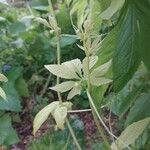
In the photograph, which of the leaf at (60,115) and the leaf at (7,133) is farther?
the leaf at (7,133)

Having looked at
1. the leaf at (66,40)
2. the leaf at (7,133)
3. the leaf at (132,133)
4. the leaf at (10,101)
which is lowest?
the leaf at (7,133)

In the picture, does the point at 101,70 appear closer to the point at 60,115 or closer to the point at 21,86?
the point at 60,115

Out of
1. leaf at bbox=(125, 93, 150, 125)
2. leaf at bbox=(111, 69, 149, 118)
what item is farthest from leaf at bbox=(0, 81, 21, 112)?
leaf at bbox=(125, 93, 150, 125)

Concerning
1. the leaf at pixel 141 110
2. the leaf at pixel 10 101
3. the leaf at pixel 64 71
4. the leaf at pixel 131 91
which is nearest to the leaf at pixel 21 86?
the leaf at pixel 10 101

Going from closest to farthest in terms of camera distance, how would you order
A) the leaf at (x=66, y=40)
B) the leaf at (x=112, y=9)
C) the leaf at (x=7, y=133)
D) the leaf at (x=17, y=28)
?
the leaf at (x=112, y=9), the leaf at (x=7, y=133), the leaf at (x=66, y=40), the leaf at (x=17, y=28)

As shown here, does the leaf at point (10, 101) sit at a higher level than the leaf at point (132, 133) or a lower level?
lower

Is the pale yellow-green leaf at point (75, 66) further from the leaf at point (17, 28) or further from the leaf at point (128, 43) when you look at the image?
the leaf at point (17, 28)

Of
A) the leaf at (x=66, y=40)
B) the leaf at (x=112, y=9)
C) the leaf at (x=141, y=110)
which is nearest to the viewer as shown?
the leaf at (x=112, y=9)
